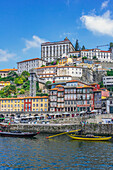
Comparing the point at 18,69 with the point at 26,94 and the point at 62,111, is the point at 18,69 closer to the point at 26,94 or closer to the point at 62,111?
the point at 26,94

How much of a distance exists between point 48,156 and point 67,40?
13399 centimetres

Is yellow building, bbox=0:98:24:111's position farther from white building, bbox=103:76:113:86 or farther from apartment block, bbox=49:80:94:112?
white building, bbox=103:76:113:86

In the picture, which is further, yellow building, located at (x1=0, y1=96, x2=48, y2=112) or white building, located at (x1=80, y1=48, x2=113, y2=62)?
white building, located at (x1=80, y1=48, x2=113, y2=62)

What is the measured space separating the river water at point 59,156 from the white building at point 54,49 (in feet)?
391

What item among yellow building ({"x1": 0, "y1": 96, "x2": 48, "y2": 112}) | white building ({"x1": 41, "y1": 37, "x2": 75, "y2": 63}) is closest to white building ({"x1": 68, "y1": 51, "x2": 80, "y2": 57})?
white building ({"x1": 41, "y1": 37, "x2": 75, "y2": 63})

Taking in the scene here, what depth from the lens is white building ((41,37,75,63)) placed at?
526ft

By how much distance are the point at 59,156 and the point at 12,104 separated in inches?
2268

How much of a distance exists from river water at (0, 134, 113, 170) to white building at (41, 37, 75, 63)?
119m

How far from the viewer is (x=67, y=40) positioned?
163 metres

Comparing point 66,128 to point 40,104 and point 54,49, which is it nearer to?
point 40,104

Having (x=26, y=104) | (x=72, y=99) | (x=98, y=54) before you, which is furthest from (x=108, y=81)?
(x=26, y=104)

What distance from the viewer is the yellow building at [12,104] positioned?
89.7 meters

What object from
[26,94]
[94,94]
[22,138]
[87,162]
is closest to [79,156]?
[87,162]

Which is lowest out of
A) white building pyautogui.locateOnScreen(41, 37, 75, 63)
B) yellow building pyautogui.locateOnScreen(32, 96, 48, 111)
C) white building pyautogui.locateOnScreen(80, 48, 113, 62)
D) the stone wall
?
the stone wall
